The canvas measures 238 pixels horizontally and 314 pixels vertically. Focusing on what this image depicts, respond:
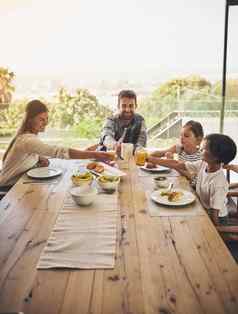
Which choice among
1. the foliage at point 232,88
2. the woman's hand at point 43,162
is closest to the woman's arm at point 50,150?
the woman's hand at point 43,162

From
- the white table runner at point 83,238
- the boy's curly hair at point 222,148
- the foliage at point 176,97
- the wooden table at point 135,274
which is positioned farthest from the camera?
the foliage at point 176,97

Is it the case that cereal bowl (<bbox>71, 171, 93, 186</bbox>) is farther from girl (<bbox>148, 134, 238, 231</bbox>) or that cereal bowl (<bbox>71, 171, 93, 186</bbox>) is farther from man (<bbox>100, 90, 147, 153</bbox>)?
man (<bbox>100, 90, 147, 153</bbox>)

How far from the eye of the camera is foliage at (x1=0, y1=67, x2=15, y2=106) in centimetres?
465

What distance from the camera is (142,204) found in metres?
1.49

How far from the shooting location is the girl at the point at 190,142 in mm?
2314

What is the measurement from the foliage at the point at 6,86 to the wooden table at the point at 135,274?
12.1 ft

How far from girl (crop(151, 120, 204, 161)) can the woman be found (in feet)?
1.93

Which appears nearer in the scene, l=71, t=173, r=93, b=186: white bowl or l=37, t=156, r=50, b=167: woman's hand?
l=71, t=173, r=93, b=186: white bowl

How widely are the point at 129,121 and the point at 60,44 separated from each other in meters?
2.22

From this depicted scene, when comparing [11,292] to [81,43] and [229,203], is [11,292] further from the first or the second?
[81,43]

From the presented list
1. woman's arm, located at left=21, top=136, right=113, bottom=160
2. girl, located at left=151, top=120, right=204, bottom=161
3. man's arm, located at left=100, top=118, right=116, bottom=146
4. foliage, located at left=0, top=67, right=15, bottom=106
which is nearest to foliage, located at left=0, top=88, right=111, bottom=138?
foliage, located at left=0, top=67, right=15, bottom=106

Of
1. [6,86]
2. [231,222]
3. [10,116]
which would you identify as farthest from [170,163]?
[6,86]

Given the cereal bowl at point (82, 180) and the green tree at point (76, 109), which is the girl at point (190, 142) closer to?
the cereal bowl at point (82, 180)

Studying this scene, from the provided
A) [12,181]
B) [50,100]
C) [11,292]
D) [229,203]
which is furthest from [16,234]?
[50,100]
